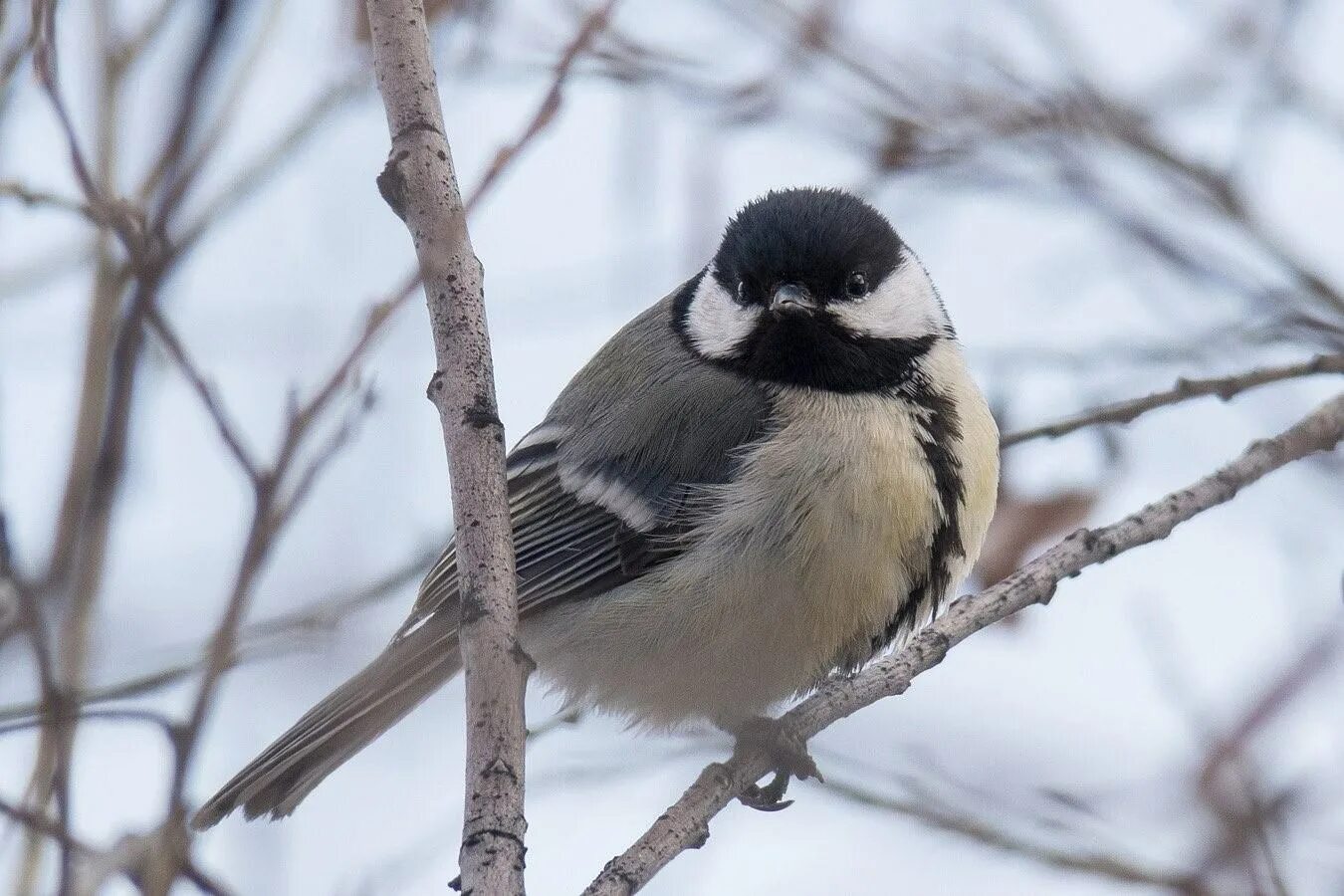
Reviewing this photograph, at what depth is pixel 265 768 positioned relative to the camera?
3.18 meters

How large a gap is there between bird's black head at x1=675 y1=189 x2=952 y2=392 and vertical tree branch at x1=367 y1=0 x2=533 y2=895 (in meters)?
1.32

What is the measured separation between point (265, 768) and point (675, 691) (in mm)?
906

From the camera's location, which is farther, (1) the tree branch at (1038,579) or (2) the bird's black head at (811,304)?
(2) the bird's black head at (811,304)

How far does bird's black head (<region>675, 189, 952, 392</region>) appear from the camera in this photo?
3482mm

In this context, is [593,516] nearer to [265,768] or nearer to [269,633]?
[265,768]

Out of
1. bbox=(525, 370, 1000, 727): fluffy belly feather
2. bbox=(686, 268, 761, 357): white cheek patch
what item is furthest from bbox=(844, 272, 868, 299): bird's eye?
bbox=(525, 370, 1000, 727): fluffy belly feather

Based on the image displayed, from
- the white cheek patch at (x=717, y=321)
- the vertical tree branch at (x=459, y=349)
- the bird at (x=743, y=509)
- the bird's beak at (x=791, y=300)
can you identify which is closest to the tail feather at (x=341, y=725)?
the bird at (x=743, y=509)

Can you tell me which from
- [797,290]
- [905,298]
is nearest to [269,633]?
[797,290]

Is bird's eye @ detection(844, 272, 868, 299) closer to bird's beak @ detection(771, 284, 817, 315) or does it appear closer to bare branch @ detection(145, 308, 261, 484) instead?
bird's beak @ detection(771, 284, 817, 315)

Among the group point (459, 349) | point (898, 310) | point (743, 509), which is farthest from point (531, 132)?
point (898, 310)

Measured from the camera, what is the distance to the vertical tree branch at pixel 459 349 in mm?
2111

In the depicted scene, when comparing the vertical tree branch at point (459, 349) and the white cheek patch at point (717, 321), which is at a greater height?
the white cheek patch at point (717, 321)

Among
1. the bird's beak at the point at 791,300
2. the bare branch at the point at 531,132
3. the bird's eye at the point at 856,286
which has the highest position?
the bird's eye at the point at 856,286

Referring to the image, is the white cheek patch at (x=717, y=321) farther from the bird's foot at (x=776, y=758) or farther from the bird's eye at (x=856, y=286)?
the bird's foot at (x=776, y=758)
